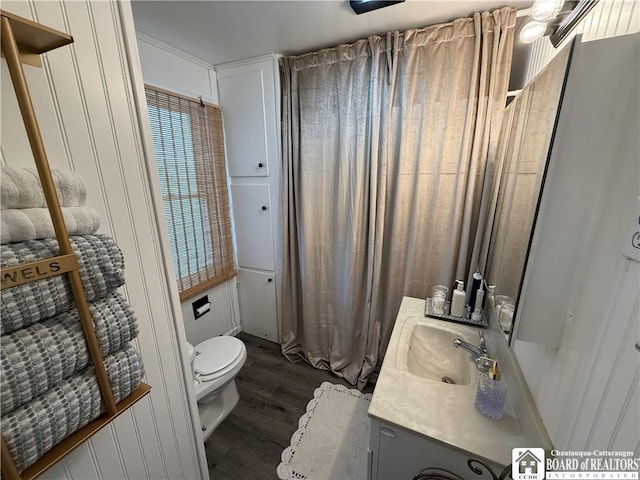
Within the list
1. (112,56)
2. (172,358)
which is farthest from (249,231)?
(112,56)

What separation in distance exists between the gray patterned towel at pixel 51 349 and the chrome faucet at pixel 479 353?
3.72ft

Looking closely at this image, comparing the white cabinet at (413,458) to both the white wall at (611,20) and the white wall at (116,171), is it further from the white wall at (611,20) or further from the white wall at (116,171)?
the white wall at (611,20)

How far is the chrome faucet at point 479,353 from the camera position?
0.93 metres

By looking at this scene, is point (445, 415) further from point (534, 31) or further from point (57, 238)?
point (534, 31)

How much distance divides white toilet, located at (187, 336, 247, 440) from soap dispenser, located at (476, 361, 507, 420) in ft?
4.19

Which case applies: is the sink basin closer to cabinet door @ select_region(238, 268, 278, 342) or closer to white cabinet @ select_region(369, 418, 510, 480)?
white cabinet @ select_region(369, 418, 510, 480)

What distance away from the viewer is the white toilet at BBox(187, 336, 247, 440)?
1.42 m

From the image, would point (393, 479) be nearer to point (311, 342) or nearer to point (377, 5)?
point (311, 342)

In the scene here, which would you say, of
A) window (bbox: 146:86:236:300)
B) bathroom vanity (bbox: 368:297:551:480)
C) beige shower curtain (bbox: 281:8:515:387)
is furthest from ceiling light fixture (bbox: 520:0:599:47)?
window (bbox: 146:86:236:300)

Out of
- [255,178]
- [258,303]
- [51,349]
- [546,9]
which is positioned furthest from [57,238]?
[258,303]

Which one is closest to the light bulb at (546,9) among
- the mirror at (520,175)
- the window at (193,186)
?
the mirror at (520,175)

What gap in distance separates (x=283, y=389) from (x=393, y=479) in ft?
3.78

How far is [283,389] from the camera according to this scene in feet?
6.15

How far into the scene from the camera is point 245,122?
1952 millimetres
